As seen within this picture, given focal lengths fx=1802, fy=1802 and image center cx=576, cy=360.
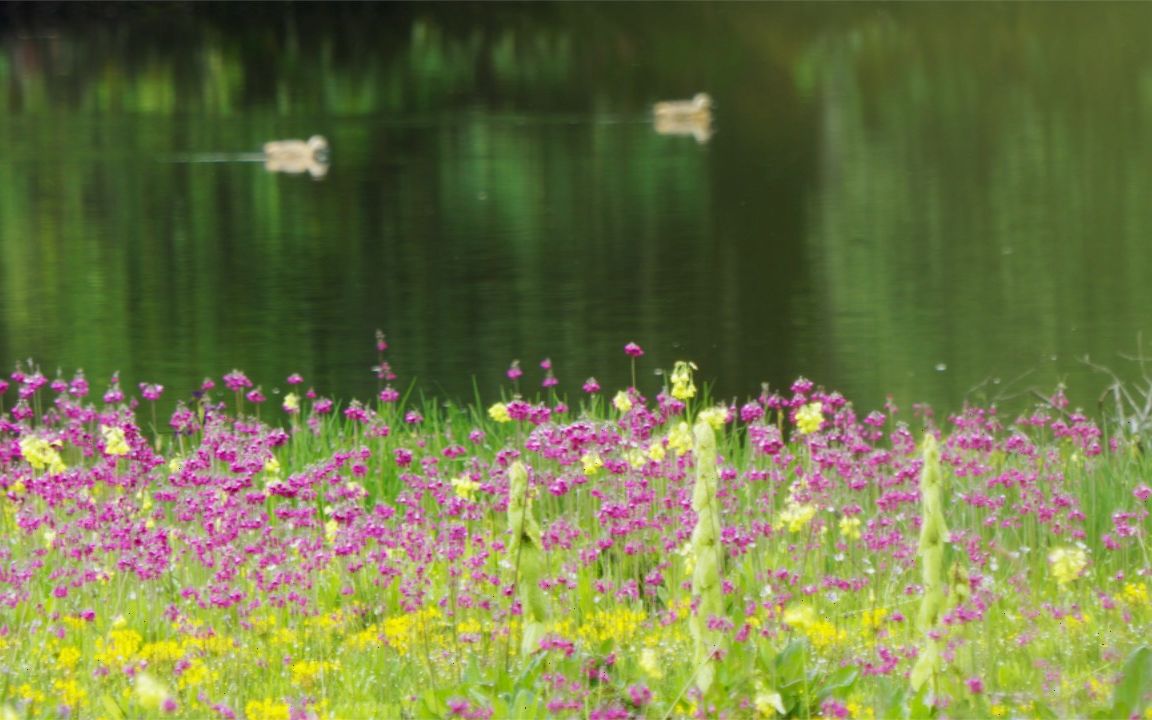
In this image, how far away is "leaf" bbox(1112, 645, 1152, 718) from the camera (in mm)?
5129

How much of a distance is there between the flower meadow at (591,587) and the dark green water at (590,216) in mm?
8207

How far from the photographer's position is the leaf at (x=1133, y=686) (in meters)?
5.13

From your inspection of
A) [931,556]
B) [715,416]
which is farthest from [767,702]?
[715,416]

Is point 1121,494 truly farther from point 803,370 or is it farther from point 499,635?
point 803,370

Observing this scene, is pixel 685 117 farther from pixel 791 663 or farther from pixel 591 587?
pixel 791 663

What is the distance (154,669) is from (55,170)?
3789cm

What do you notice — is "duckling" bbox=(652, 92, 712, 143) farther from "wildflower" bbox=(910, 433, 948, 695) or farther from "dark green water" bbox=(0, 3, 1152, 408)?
"wildflower" bbox=(910, 433, 948, 695)

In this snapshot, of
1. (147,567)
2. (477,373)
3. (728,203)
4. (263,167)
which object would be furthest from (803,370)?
(263,167)

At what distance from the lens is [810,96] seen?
6062cm

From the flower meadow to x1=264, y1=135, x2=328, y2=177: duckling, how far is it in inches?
1314

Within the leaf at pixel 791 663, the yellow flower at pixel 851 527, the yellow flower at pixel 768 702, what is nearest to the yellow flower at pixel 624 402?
the yellow flower at pixel 851 527

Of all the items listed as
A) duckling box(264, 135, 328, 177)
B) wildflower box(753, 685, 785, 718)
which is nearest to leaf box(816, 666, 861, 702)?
wildflower box(753, 685, 785, 718)

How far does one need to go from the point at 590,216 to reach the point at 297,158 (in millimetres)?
11203

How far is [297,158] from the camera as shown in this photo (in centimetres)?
4206
